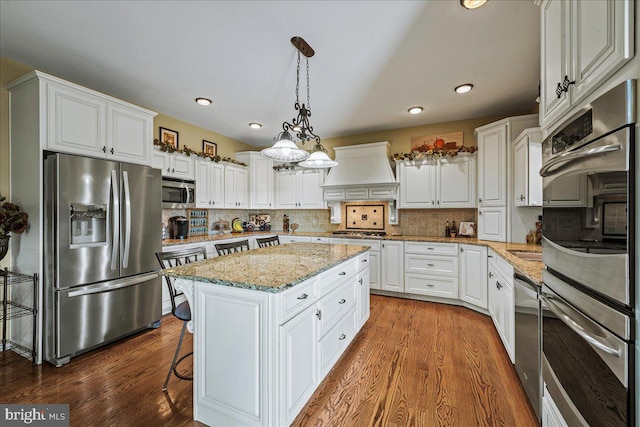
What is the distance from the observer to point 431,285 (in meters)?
3.70

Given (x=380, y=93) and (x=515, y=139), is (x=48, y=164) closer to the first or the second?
(x=380, y=93)

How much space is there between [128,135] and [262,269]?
226cm

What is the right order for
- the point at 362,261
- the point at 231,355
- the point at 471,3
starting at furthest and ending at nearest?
the point at 362,261, the point at 471,3, the point at 231,355

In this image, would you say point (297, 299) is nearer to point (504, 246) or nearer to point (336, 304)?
point (336, 304)

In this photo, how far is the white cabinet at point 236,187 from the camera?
4.54 meters

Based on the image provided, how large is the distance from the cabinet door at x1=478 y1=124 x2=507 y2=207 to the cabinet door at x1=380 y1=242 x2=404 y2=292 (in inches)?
50.0

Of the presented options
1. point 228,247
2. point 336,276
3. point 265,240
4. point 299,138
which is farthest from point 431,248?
point 228,247

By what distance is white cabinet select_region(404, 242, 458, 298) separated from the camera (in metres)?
3.57

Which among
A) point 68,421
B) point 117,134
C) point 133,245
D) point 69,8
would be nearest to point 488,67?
point 69,8

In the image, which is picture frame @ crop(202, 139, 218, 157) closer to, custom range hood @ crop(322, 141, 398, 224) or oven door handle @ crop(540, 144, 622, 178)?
custom range hood @ crop(322, 141, 398, 224)

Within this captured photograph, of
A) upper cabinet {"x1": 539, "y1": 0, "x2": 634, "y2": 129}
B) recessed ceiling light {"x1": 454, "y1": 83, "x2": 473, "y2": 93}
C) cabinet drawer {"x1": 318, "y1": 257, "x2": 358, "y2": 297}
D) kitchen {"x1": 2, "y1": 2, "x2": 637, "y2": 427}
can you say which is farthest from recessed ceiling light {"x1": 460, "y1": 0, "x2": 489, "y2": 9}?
cabinet drawer {"x1": 318, "y1": 257, "x2": 358, "y2": 297}

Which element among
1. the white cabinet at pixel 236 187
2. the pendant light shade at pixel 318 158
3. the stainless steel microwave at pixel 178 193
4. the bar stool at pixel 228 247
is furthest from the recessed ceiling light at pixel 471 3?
the white cabinet at pixel 236 187

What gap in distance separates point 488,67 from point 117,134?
3698 millimetres

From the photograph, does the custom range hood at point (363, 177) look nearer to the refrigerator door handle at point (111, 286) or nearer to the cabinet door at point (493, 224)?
the cabinet door at point (493, 224)
